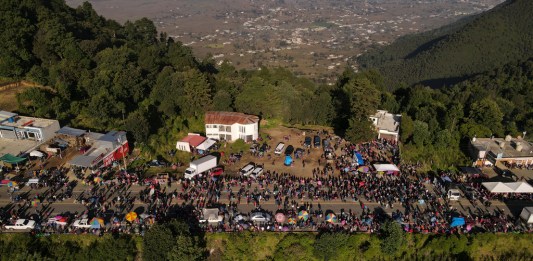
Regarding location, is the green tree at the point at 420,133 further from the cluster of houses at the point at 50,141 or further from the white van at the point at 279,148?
the cluster of houses at the point at 50,141

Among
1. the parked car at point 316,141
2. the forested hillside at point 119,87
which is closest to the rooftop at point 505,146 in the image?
the parked car at point 316,141

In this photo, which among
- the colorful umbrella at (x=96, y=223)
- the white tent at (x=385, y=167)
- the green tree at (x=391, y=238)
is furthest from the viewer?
the white tent at (x=385, y=167)

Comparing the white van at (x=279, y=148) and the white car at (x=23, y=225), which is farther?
the white van at (x=279, y=148)

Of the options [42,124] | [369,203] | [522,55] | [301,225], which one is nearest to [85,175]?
[42,124]

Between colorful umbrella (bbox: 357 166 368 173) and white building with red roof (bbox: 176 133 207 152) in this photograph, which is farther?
white building with red roof (bbox: 176 133 207 152)

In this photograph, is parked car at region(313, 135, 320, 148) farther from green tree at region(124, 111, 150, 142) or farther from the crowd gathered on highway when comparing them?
green tree at region(124, 111, 150, 142)

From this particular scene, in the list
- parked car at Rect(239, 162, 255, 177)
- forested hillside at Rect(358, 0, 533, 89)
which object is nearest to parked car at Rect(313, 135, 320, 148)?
parked car at Rect(239, 162, 255, 177)
